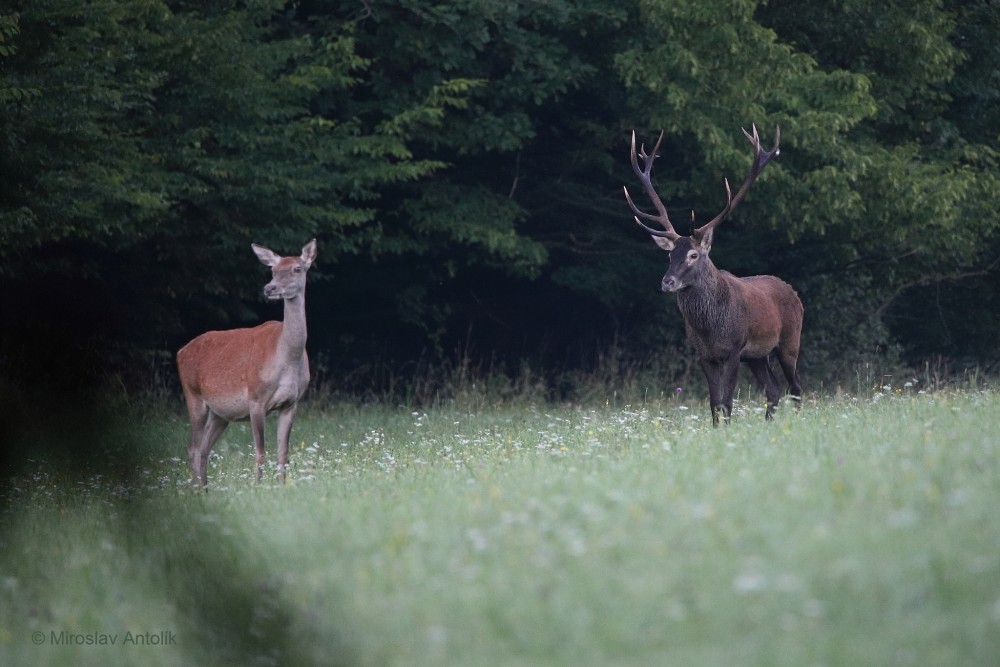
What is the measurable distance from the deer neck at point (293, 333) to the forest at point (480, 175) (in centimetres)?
306

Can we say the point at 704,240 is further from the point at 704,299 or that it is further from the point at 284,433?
the point at 284,433

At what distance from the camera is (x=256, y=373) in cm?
1091

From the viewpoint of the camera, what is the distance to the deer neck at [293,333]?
1089 cm

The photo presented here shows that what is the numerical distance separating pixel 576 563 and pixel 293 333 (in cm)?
605

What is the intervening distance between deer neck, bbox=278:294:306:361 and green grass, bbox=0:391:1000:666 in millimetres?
2386

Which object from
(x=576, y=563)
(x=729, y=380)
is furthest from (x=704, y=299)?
(x=576, y=563)

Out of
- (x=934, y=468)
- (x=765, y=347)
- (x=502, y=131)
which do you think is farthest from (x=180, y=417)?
(x=934, y=468)

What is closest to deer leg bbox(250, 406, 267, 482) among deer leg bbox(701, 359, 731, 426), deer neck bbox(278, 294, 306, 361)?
deer neck bbox(278, 294, 306, 361)

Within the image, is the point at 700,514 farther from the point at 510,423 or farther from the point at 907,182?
the point at 907,182

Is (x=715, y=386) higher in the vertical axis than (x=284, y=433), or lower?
higher

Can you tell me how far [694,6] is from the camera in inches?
651

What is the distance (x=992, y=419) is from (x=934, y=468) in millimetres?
2206

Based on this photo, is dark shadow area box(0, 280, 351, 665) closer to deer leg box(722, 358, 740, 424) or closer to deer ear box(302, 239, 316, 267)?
deer ear box(302, 239, 316, 267)

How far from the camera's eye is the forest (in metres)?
14.3
